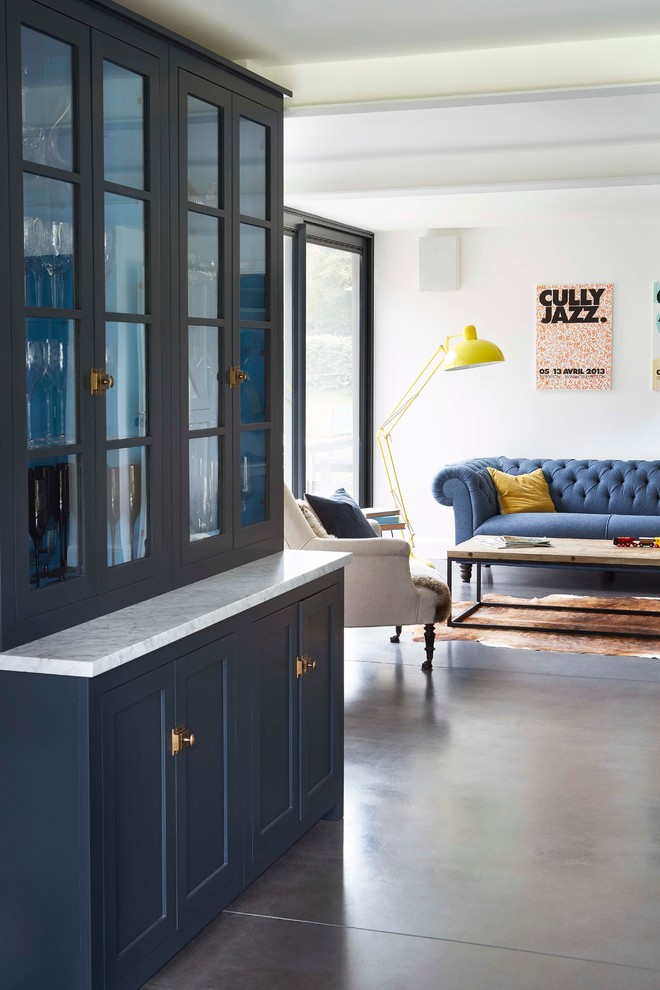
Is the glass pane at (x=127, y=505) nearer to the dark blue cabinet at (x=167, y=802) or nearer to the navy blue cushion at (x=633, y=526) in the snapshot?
the dark blue cabinet at (x=167, y=802)

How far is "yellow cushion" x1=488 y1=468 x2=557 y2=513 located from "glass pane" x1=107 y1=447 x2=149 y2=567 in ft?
19.4

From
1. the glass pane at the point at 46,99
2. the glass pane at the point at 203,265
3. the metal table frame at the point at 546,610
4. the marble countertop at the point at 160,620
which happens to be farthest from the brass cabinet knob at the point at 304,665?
the metal table frame at the point at 546,610

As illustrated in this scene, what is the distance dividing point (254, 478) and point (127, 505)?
0.82m

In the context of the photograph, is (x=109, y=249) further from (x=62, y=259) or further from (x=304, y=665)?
(x=304, y=665)


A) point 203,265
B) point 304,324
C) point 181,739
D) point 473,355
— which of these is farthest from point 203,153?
point 304,324

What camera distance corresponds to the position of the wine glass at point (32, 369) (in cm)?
243

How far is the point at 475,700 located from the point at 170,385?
8.86 feet

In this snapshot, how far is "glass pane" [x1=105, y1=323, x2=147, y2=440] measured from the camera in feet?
9.03

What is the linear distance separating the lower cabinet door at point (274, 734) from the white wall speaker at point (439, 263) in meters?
6.58

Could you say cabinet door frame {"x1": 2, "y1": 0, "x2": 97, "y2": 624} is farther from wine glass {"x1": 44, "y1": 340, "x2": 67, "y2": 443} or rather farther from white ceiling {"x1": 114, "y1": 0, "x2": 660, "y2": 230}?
white ceiling {"x1": 114, "y1": 0, "x2": 660, "y2": 230}

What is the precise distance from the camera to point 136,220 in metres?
2.85

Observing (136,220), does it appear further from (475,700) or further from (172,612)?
(475,700)

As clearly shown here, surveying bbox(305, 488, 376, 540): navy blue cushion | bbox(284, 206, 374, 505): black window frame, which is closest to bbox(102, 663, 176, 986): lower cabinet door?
bbox(305, 488, 376, 540): navy blue cushion

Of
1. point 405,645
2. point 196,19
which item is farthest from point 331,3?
point 405,645
